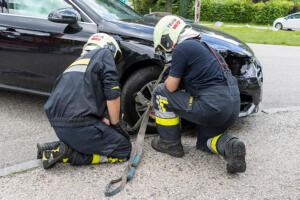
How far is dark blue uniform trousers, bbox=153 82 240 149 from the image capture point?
2674 mm

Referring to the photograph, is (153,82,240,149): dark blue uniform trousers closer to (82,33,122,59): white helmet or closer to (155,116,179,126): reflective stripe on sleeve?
(155,116,179,126): reflective stripe on sleeve

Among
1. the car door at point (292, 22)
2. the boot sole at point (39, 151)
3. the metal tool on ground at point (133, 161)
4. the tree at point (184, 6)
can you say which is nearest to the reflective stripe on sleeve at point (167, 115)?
the metal tool on ground at point (133, 161)

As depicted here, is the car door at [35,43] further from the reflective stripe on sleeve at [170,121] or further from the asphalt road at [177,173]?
the reflective stripe on sleeve at [170,121]

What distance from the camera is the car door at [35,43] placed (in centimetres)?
352

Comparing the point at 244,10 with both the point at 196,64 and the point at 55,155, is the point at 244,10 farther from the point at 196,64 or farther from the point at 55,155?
the point at 55,155

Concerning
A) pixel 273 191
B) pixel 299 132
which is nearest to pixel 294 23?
pixel 299 132

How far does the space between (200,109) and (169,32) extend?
748mm

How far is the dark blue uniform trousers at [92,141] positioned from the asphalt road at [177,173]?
12cm

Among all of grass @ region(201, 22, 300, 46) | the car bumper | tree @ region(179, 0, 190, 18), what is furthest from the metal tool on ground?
tree @ region(179, 0, 190, 18)

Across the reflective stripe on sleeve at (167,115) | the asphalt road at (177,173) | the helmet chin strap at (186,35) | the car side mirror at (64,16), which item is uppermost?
the car side mirror at (64,16)

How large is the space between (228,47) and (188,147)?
118cm

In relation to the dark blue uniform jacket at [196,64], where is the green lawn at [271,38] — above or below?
below

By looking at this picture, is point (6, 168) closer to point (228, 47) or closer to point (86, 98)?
point (86, 98)

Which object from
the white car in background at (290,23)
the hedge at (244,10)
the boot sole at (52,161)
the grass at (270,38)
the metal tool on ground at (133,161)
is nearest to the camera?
the metal tool on ground at (133,161)
